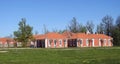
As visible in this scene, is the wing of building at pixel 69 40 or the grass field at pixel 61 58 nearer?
the grass field at pixel 61 58

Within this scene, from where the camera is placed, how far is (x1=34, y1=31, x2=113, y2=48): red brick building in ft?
313

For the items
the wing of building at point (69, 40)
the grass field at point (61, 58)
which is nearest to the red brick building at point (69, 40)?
the wing of building at point (69, 40)

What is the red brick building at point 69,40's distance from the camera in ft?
313

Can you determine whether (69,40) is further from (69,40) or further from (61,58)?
(61,58)

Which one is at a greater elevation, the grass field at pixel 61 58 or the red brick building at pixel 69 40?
the red brick building at pixel 69 40

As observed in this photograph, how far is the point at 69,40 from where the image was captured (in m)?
103

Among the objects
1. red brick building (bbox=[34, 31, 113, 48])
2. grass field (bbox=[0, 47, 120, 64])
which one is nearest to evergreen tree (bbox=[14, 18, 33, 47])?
red brick building (bbox=[34, 31, 113, 48])

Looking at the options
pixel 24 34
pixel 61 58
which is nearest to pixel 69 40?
pixel 24 34

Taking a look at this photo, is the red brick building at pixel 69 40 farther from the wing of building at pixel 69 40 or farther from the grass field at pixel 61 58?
the grass field at pixel 61 58

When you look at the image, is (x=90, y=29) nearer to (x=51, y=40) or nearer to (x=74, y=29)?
(x=74, y=29)

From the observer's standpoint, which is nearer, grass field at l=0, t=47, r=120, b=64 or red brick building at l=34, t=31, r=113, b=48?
grass field at l=0, t=47, r=120, b=64

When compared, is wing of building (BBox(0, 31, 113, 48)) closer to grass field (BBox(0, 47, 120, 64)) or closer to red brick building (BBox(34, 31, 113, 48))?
red brick building (BBox(34, 31, 113, 48))

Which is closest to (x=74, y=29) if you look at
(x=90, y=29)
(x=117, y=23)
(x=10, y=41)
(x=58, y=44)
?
(x=90, y=29)

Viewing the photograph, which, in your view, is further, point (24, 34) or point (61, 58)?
point (24, 34)
